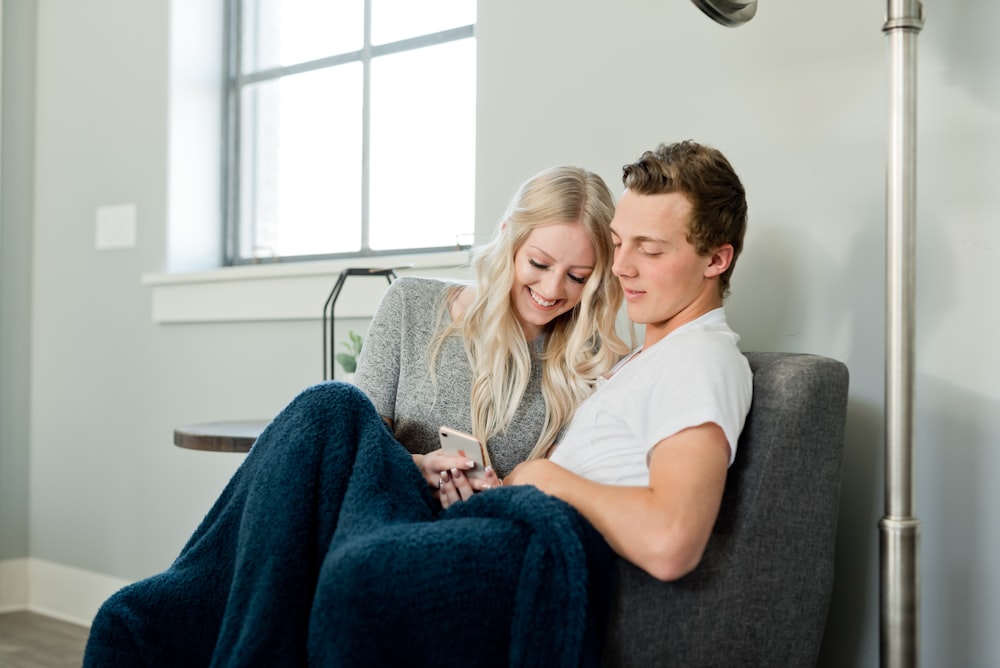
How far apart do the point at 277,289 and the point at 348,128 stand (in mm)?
535

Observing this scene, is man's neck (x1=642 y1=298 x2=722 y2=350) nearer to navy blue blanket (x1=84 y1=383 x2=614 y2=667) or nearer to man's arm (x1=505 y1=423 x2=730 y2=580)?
man's arm (x1=505 y1=423 x2=730 y2=580)

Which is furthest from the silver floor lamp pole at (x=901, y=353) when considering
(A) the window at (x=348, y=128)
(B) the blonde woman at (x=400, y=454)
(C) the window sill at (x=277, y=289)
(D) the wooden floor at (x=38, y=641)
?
(D) the wooden floor at (x=38, y=641)

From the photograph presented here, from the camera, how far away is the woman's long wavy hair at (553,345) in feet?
5.83

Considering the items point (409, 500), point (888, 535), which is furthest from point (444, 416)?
point (888, 535)

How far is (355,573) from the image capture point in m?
1.14

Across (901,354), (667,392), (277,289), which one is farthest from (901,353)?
(277,289)

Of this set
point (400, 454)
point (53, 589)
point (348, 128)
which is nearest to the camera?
point (400, 454)

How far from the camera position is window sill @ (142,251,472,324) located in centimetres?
257

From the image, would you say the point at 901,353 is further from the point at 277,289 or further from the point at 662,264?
the point at 277,289

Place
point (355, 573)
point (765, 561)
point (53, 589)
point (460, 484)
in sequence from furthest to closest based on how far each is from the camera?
point (53, 589) < point (460, 484) < point (765, 561) < point (355, 573)

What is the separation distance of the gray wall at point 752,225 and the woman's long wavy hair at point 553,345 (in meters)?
0.24

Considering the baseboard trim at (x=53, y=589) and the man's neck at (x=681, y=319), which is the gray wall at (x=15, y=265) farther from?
the man's neck at (x=681, y=319)

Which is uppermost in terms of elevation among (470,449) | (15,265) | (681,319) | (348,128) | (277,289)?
(348,128)

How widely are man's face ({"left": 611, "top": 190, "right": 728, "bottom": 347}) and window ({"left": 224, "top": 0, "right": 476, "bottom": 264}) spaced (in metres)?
1.22
